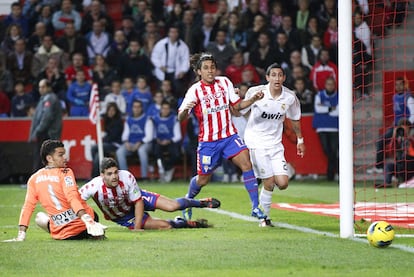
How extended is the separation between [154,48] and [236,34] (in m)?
2.02

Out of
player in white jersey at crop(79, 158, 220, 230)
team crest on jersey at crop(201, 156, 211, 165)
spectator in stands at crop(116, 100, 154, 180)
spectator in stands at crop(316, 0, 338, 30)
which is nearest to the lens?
player in white jersey at crop(79, 158, 220, 230)

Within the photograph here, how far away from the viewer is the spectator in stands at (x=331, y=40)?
946 inches

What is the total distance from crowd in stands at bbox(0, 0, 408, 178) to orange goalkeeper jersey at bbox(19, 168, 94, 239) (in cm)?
1213

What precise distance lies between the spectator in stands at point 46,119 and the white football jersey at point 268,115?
8.56 m

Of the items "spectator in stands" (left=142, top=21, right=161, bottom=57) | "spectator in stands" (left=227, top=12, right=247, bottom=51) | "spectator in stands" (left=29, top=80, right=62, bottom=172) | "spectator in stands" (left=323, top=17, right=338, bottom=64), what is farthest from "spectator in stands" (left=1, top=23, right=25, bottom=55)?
"spectator in stands" (left=323, top=17, right=338, bottom=64)

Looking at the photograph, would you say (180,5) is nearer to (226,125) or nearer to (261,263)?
(226,125)

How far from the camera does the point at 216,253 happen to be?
30.8 feet

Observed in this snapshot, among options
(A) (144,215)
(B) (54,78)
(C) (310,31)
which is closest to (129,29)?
(B) (54,78)

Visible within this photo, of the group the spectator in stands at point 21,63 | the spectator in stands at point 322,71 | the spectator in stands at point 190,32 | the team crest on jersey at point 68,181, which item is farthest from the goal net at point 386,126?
the spectator in stands at point 21,63

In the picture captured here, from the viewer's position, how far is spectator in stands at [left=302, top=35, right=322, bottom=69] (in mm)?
23812

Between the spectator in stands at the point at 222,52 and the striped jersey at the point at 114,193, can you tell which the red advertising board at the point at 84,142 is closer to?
the spectator in stands at the point at 222,52

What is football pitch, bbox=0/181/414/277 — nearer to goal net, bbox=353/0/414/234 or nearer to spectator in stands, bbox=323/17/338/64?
goal net, bbox=353/0/414/234

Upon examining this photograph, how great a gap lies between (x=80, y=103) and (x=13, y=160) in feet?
6.69

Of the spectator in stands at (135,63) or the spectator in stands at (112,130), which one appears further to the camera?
the spectator in stands at (135,63)
